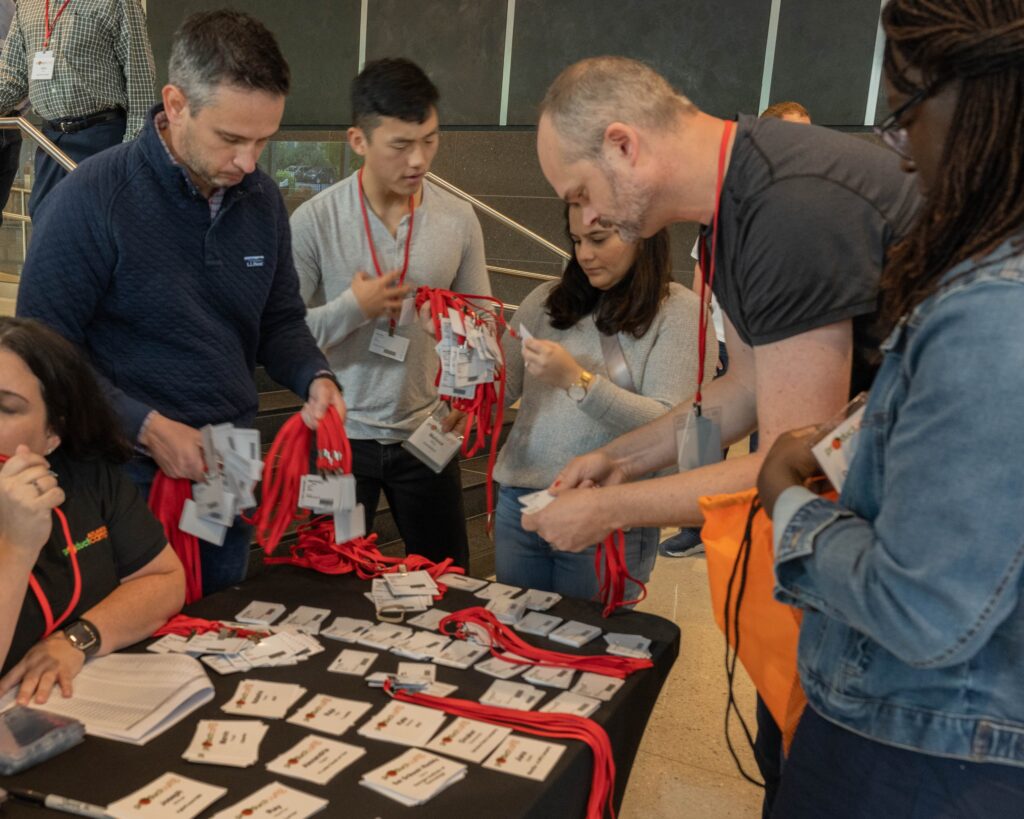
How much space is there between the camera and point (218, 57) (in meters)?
1.91

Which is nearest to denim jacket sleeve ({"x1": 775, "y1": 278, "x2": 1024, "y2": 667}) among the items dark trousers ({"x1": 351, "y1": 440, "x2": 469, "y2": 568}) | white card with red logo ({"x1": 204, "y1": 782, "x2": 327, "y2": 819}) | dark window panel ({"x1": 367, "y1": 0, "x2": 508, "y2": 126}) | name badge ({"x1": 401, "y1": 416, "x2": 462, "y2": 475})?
white card with red logo ({"x1": 204, "y1": 782, "x2": 327, "y2": 819})

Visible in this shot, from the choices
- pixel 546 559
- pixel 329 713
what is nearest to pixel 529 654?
pixel 329 713

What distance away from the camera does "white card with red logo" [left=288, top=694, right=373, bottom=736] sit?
1.40 meters

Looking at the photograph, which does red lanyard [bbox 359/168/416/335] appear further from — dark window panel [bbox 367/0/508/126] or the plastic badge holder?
dark window panel [bbox 367/0/508/126]

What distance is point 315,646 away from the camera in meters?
1.67

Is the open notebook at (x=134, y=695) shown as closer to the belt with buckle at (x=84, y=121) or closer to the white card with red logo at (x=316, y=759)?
the white card with red logo at (x=316, y=759)

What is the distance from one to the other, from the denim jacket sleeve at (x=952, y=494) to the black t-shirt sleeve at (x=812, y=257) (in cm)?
47

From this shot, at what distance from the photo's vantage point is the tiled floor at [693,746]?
2.60 metres

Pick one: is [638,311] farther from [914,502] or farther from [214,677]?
[914,502]

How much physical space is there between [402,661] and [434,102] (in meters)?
1.66

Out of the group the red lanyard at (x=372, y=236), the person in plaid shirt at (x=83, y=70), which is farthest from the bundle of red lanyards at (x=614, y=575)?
the person in plaid shirt at (x=83, y=70)

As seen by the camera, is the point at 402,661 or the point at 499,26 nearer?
the point at 402,661

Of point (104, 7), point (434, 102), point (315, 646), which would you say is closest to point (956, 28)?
point (315, 646)

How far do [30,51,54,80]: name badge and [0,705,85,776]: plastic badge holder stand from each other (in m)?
3.50
